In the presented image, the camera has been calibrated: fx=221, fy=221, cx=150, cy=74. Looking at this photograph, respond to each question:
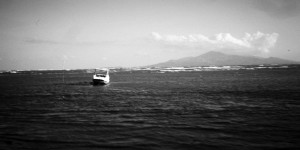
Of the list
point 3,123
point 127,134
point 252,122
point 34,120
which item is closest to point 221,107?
point 252,122

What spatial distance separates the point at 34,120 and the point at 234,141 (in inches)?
638

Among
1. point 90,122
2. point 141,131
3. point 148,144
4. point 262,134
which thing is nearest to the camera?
point 148,144

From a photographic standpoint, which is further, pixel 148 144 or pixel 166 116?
pixel 166 116

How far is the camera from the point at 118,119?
61.0 ft

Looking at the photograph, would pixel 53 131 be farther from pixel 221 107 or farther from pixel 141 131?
pixel 221 107

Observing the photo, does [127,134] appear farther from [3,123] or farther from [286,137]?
[3,123]

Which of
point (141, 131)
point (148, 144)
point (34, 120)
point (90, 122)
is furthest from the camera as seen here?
point (34, 120)

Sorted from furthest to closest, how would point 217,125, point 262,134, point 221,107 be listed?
point 221,107 → point 217,125 → point 262,134

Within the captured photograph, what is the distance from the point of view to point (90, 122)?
17.7 meters

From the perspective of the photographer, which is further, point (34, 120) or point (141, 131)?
point (34, 120)

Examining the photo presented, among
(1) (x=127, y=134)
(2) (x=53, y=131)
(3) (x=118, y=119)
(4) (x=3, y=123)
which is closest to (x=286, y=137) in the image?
(1) (x=127, y=134)

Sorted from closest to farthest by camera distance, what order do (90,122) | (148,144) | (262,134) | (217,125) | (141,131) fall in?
(148,144) → (262,134) → (141,131) → (217,125) → (90,122)

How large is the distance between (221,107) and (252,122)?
6399 millimetres

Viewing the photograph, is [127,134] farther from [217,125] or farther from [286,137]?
[286,137]
